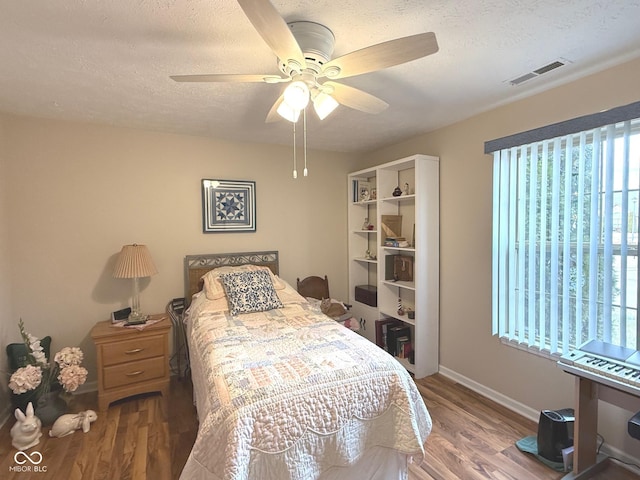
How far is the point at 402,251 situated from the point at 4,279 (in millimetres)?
3462

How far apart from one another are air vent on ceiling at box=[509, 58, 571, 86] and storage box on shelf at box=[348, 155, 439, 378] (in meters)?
0.97

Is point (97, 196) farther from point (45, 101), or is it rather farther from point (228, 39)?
point (228, 39)

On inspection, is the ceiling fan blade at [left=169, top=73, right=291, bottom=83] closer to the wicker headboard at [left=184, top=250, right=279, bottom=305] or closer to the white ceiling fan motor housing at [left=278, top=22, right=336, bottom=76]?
the white ceiling fan motor housing at [left=278, top=22, right=336, bottom=76]

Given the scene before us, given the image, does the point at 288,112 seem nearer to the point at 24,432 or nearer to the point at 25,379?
the point at 25,379

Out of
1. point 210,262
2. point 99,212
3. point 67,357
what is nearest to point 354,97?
point 210,262

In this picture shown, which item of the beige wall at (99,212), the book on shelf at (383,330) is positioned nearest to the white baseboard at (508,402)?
the book on shelf at (383,330)

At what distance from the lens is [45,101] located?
229 cm

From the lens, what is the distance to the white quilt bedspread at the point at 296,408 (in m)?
1.32

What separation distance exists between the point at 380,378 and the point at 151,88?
225 centimetres

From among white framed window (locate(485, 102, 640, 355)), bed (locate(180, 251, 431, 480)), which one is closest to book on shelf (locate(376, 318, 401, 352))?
white framed window (locate(485, 102, 640, 355))

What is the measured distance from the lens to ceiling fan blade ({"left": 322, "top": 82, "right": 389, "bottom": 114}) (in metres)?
1.58

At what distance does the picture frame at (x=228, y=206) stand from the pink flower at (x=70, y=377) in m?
1.51

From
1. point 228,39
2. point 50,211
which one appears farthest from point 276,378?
point 50,211

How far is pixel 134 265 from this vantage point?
2639 mm
